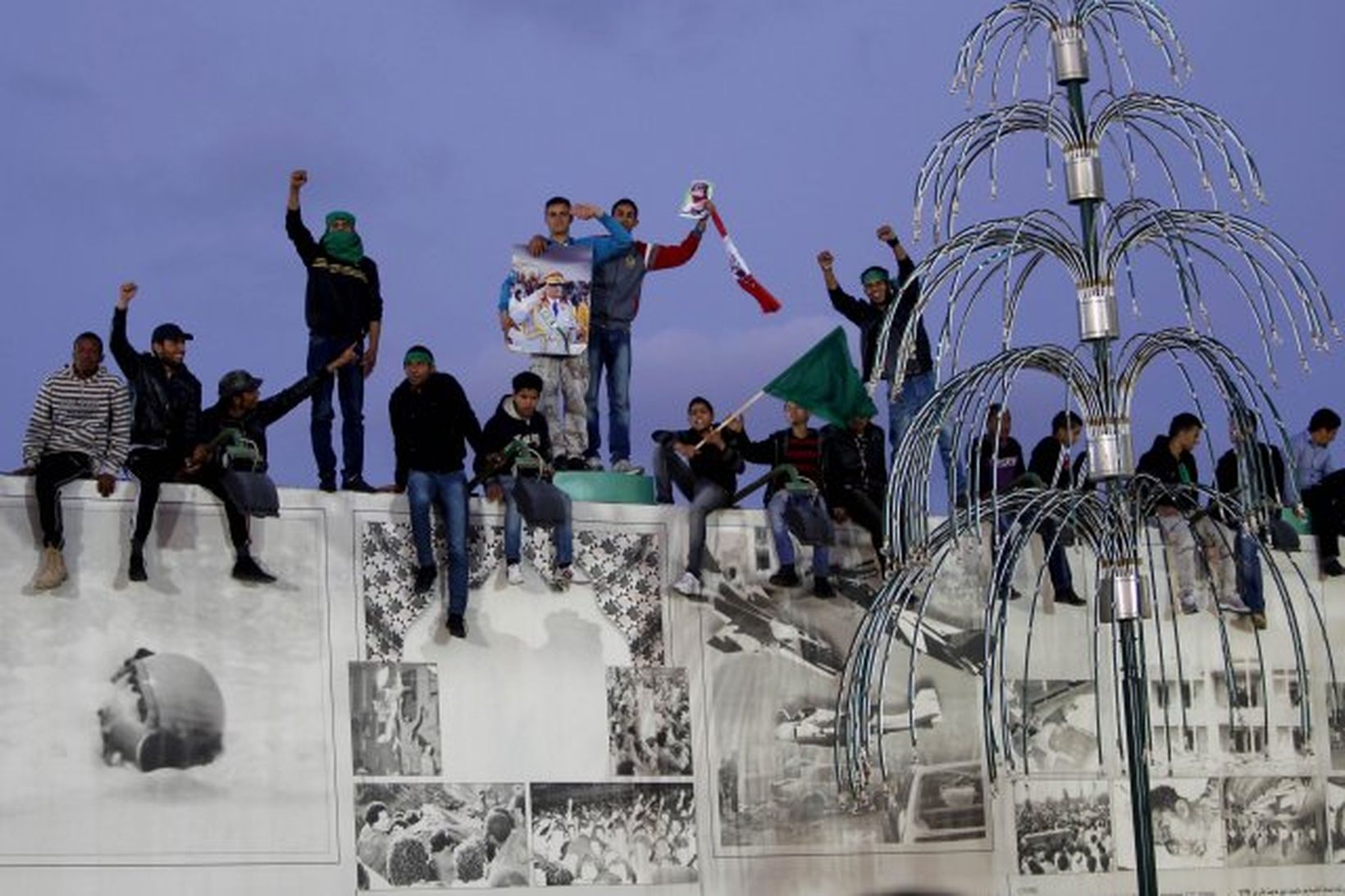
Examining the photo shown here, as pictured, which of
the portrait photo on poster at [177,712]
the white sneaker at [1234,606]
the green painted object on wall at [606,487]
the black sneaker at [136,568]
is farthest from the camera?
the white sneaker at [1234,606]

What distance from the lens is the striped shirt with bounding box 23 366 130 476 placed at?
22734mm

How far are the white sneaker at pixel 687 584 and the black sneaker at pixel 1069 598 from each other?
3.97 m

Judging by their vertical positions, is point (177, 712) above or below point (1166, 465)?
below

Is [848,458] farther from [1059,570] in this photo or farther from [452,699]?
[452,699]

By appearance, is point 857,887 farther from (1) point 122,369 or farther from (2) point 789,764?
(1) point 122,369

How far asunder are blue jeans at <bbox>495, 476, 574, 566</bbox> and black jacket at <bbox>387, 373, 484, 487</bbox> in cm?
63

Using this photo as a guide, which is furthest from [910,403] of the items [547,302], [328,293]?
[328,293]

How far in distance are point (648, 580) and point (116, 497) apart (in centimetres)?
474

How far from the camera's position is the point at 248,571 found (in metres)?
23.8

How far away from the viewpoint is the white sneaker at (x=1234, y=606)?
93.6 feet

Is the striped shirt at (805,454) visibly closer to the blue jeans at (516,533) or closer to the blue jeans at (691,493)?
the blue jeans at (691,493)

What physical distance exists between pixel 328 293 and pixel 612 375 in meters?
2.71

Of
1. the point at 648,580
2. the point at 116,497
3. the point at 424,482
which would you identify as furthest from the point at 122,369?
the point at 648,580

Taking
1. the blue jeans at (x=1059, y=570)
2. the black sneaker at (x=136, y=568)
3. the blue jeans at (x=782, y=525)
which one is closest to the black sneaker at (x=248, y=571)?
the black sneaker at (x=136, y=568)
